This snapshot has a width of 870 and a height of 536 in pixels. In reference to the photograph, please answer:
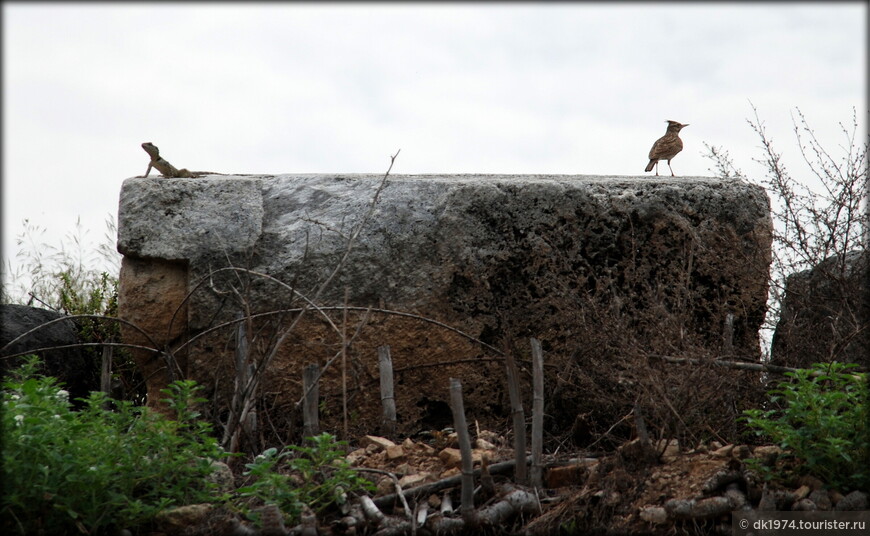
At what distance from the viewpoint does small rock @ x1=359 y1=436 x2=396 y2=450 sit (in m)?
4.54

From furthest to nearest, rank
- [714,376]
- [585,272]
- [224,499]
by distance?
1. [585,272]
2. [714,376]
3. [224,499]

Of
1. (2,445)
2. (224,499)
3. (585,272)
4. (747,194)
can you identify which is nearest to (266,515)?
(224,499)

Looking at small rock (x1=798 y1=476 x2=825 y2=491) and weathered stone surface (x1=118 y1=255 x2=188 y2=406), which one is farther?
weathered stone surface (x1=118 y1=255 x2=188 y2=406)

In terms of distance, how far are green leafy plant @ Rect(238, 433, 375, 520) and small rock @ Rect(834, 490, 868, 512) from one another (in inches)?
75.6

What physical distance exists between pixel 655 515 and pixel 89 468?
2283 mm

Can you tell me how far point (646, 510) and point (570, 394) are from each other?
133 cm

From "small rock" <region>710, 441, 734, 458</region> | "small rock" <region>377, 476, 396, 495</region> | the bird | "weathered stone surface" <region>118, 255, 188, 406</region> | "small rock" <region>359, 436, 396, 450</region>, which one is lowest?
"small rock" <region>377, 476, 396, 495</region>

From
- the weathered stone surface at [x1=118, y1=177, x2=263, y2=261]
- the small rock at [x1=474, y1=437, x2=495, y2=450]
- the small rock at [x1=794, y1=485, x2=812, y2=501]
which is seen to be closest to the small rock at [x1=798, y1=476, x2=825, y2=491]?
the small rock at [x1=794, y1=485, x2=812, y2=501]

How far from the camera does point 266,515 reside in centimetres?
353

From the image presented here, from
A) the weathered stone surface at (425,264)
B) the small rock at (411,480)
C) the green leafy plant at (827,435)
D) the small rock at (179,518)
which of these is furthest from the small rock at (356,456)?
the green leafy plant at (827,435)

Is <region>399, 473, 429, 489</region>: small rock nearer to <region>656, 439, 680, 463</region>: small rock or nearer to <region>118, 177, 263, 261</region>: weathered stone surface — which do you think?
<region>656, 439, 680, 463</region>: small rock

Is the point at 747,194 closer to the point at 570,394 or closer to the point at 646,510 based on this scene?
the point at 570,394

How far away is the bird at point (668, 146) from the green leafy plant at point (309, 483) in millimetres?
2971

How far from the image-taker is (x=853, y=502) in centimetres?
364
